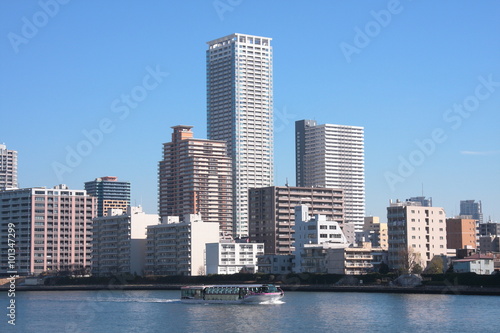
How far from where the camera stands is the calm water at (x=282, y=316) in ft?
225

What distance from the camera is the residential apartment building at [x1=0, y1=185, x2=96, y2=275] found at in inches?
7101

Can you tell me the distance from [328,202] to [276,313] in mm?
105407

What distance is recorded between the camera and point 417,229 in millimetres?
130000

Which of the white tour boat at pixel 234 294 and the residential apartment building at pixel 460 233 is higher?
the residential apartment building at pixel 460 233

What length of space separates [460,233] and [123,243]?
69887 mm

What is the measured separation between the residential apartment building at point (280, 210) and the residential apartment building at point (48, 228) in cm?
3809

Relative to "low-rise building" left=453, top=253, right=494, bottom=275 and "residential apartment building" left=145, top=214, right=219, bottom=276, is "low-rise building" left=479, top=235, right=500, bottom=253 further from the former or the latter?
"residential apartment building" left=145, top=214, right=219, bottom=276

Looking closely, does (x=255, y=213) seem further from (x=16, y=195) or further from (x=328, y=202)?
(x=16, y=195)

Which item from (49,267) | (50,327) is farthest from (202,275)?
(50,327)

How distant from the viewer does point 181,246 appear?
155 meters

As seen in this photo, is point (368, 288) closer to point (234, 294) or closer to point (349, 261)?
point (349, 261)

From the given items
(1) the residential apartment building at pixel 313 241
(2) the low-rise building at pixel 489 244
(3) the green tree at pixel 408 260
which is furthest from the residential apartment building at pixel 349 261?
(2) the low-rise building at pixel 489 244

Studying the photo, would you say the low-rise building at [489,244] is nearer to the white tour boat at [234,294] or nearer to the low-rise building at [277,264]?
the low-rise building at [277,264]

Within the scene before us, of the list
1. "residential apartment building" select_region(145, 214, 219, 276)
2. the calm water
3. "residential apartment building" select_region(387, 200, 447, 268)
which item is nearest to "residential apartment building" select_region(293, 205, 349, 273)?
"residential apartment building" select_region(387, 200, 447, 268)
